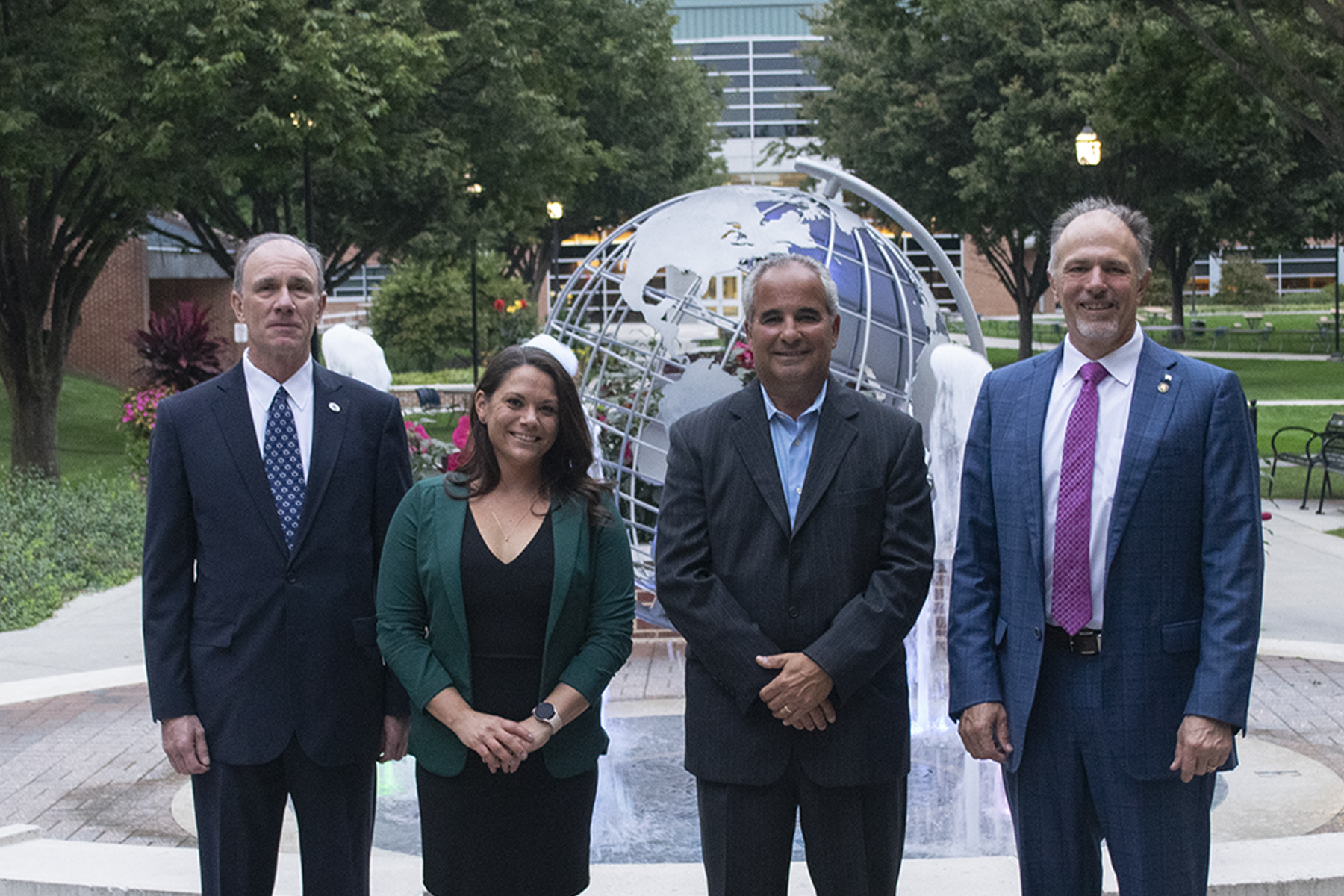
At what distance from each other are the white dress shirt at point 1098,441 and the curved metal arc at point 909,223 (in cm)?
290

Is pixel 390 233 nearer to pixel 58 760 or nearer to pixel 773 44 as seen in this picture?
pixel 58 760

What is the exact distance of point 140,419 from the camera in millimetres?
15977

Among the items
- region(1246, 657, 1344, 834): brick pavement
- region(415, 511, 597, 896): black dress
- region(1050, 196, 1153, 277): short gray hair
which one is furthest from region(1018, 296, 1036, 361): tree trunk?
region(415, 511, 597, 896): black dress

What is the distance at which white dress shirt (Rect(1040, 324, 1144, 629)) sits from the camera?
340 centimetres

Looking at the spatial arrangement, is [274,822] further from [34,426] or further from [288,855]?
[34,426]

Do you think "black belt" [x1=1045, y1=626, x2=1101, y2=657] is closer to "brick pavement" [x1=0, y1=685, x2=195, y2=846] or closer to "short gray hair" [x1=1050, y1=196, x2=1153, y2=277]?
"short gray hair" [x1=1050, y1=196, x2=1153, y2=277]

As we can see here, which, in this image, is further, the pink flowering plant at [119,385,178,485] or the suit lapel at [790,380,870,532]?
the pink flowering plant at [119,385,178,485]

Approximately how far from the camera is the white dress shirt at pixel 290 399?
3.81 meters

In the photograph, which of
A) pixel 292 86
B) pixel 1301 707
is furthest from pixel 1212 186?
pixel 1301 707

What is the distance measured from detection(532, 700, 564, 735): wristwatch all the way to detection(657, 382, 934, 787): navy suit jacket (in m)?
0.35

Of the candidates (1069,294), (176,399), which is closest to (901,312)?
(1069,294)

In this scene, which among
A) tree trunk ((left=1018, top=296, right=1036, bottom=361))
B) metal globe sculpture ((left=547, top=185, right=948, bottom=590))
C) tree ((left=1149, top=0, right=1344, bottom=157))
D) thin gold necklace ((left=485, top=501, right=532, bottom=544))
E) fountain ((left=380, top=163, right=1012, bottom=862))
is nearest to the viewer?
thin gold necklace ((left=485, top=501, right=532, bottom=544))

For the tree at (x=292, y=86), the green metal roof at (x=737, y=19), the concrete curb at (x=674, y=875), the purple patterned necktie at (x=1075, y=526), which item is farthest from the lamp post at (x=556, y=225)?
the green metal roof at (x=737, y=19)

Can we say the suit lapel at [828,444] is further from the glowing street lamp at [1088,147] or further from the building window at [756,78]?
the building window at [756,78]
